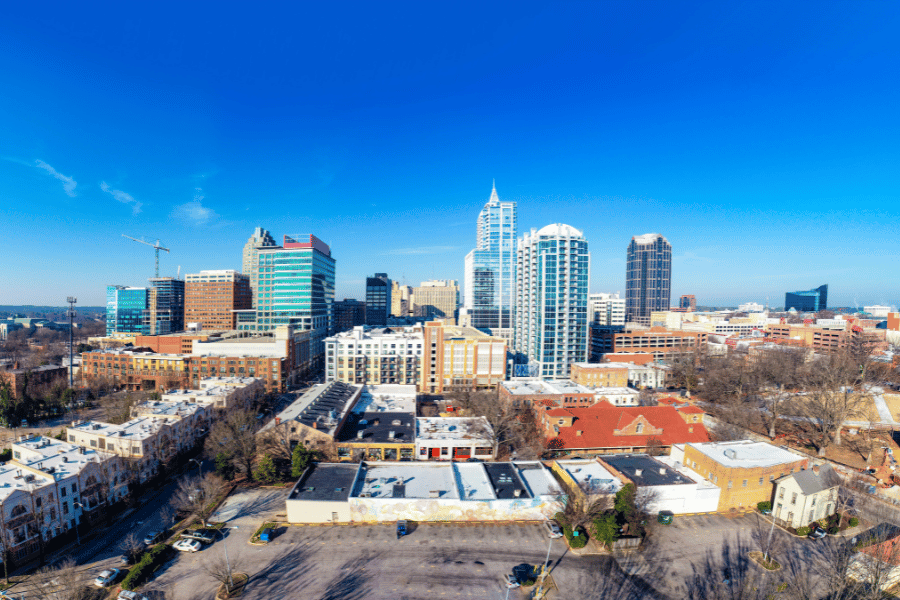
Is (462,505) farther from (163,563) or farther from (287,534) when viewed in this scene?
(163,563)

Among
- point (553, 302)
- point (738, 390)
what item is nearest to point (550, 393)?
point (553, 302)

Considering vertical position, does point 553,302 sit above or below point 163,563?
above

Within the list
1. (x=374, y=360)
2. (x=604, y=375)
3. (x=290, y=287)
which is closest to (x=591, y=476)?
(x=604, y=375)

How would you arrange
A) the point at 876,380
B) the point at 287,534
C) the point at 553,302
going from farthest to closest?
1. the point at 553,302
2. the point at 876,380
3. the point at 287,534

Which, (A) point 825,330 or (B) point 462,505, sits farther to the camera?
(A) point 825,330

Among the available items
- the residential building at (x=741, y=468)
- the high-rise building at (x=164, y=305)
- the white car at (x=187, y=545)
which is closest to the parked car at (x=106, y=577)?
the white car at (x=187, y=545)

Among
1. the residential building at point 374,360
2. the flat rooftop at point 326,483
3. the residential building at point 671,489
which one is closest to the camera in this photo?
the flat rooftop at point 326,483

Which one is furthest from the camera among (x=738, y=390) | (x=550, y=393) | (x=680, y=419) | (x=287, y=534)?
(x=738, y=390)

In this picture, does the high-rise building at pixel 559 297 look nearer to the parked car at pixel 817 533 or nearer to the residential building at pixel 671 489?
the residential building at pixel 671 489
